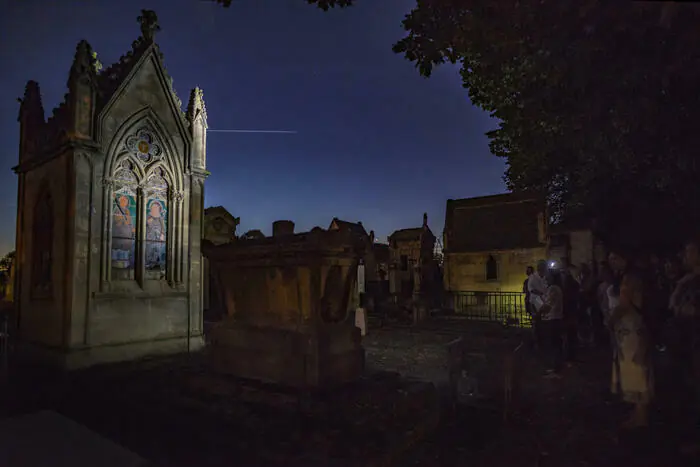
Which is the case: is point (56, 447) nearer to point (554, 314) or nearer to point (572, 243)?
point (554, 314)

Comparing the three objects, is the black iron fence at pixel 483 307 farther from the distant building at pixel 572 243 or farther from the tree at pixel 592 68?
the tree at pixel 592 68

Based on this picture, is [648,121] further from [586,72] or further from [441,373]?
[441,373]

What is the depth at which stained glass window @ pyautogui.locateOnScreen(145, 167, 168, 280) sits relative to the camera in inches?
377

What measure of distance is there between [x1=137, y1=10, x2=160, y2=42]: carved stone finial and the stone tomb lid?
28.2ft

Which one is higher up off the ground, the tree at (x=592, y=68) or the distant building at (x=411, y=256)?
the tree at (x=592, y=68)

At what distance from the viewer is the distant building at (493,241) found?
2944 cm

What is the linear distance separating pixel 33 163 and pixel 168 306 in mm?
4441

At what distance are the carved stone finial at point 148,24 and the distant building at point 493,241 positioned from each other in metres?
24.0

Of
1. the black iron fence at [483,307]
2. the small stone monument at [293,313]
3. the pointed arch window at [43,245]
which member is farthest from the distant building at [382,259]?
the small stone monument at [293,313]

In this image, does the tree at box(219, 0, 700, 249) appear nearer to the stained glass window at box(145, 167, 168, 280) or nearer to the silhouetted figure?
the silhouetted figure

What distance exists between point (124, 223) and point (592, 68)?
8.94 meters

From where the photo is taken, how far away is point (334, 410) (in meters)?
4.66

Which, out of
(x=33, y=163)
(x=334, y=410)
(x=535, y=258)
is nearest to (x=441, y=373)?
(x=334, y=410)

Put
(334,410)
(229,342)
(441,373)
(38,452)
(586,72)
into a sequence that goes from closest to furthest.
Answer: (38,452) < (334,410) < (586,72) < (229,342) < (441,373)
